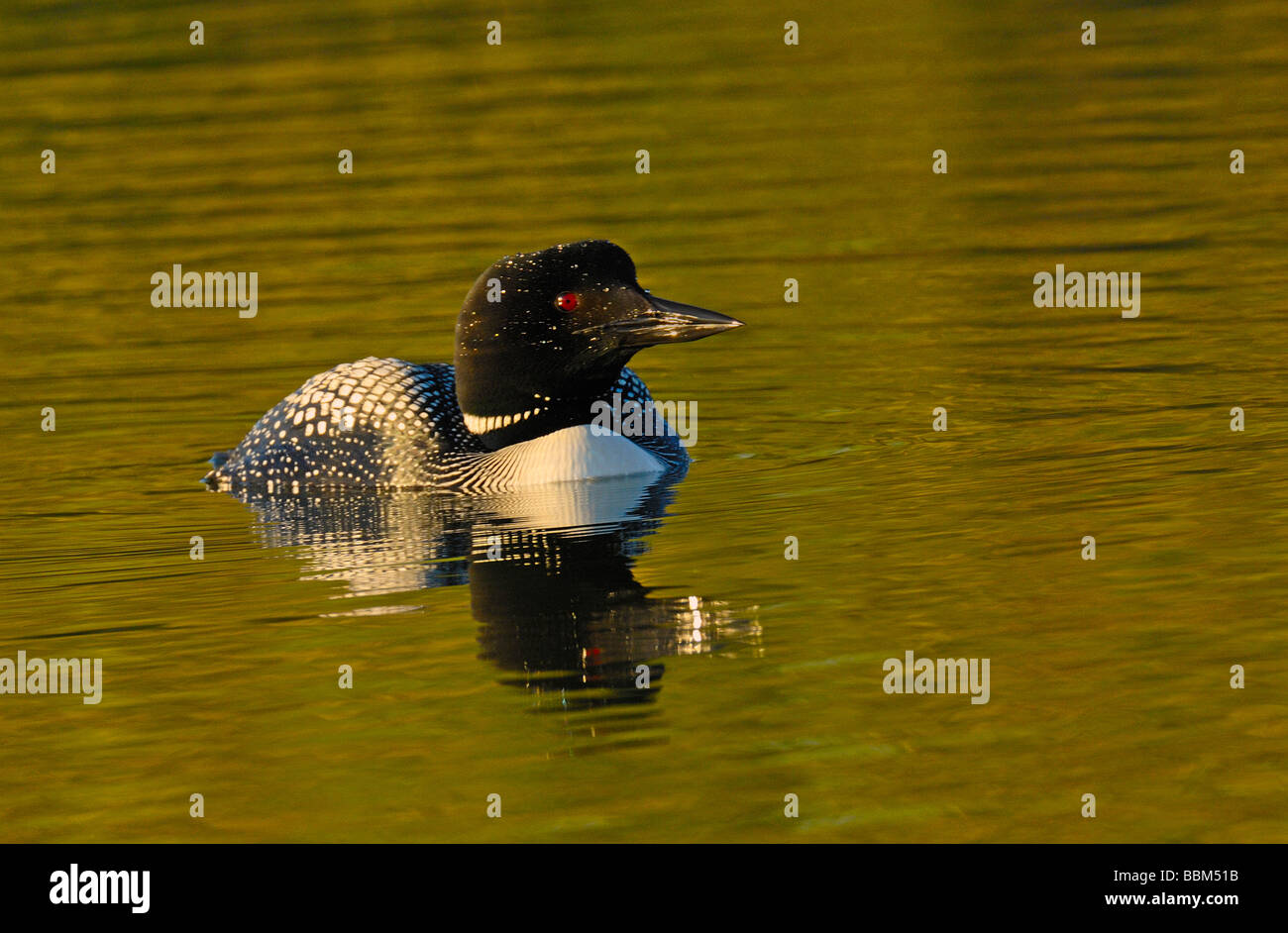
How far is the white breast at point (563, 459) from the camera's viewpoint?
350 inches

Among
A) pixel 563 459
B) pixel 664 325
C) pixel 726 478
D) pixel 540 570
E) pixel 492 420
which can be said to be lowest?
pixel 540 570

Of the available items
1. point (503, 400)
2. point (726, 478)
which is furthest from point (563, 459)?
point (726, 478)

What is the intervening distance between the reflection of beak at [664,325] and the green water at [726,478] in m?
0.71

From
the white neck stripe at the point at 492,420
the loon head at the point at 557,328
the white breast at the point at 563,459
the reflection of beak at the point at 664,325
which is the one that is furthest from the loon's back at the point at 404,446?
the reflection of beak at the point at 664,325

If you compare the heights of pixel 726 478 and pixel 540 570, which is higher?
pixel 726 478

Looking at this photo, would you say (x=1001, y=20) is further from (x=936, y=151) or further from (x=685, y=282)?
(x=685, y=282)

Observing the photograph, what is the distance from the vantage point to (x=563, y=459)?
8.89 meters

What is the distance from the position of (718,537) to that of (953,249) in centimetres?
627

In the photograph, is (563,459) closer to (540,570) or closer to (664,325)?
(664,325)

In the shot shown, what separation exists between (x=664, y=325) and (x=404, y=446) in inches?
57.1

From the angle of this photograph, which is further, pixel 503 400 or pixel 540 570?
pixel 503 400

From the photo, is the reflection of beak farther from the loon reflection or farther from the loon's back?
the loon reflection

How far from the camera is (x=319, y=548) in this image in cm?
823

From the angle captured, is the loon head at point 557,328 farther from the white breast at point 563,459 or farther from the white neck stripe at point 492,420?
the white breast at point 563,459
